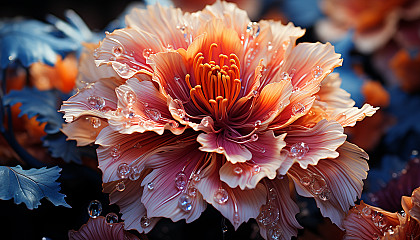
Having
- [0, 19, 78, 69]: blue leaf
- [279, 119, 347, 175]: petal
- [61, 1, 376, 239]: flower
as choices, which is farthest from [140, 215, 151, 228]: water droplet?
[0, 19, 78, 69]: blue leaf

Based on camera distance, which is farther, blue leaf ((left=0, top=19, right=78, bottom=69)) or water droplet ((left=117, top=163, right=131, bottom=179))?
blue leaf ((left=0, top=19, right=78, bottom=69))

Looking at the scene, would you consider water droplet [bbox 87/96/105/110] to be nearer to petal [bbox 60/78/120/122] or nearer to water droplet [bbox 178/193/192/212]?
petal [bbox 60/78/120/122]

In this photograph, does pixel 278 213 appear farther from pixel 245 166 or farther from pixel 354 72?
pixel 354 72

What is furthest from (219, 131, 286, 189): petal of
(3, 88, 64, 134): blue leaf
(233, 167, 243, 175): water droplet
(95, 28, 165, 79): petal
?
(3, 88, 64, 134): blue leaf

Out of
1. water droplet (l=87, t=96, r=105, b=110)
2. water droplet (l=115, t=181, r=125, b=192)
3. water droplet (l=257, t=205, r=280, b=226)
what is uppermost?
water droplet (l=87, t=96, r=105, b=110)

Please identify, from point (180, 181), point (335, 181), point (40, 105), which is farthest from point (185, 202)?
point (40, 105)

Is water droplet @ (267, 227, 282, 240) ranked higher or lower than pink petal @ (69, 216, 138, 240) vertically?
higher

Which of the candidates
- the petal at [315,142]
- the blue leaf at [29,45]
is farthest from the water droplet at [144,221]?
the blue leaf at [29,45]
